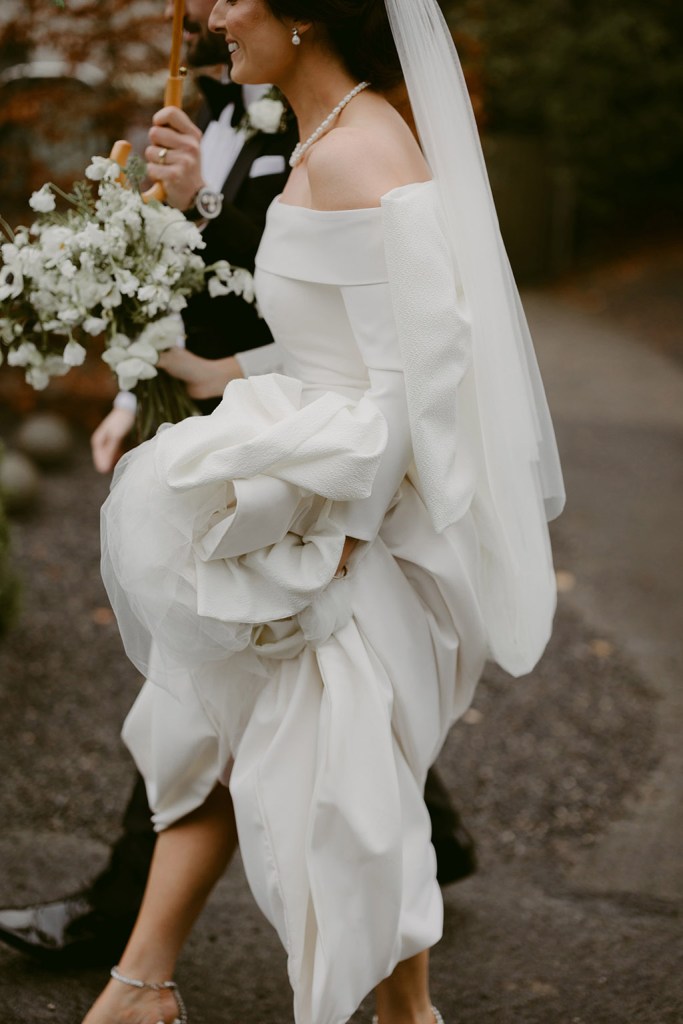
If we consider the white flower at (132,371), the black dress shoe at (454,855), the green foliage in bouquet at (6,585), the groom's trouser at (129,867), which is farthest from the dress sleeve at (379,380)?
the green foliage in bouquet at (6,585)

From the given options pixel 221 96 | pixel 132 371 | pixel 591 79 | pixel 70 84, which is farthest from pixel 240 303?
pixel 591 79

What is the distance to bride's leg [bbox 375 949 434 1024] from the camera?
90.9 inches

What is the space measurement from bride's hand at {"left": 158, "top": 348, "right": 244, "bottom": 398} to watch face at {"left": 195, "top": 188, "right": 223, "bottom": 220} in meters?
0.30

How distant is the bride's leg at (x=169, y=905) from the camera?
92.9 inches

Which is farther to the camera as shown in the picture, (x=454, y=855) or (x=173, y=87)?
(x=454, y=855)

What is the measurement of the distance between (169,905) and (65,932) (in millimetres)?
488

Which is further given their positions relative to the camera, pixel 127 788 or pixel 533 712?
pixel 533 712

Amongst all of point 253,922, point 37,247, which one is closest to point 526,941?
point 253,922

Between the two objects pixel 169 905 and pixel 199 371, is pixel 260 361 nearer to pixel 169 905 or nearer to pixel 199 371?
pixel 199 371

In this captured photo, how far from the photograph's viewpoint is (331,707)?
2.10 m

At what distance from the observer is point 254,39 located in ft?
7.04

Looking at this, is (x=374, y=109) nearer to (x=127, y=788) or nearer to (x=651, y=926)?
(x=651, y=926)

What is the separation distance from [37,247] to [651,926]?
2343 mm

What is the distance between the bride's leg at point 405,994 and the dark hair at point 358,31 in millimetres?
1737
